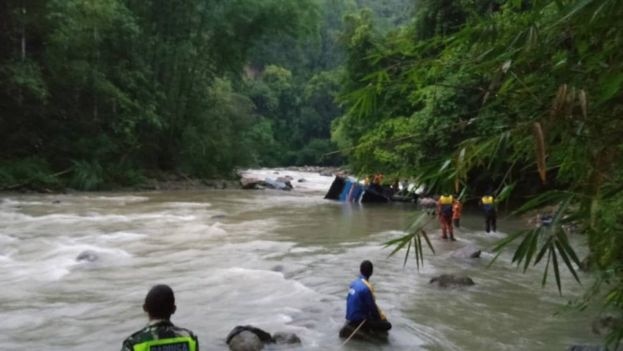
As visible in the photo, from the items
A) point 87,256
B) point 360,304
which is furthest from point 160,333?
point 87,256

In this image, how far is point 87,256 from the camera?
11273mm

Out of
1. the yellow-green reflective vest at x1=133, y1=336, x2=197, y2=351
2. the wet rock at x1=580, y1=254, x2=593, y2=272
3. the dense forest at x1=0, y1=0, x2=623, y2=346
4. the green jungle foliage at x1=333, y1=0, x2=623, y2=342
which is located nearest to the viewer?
the green jungle foliage at x1=333, y1=0, x2=623, y2=342

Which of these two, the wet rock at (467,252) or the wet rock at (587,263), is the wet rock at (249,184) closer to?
the wet rock at (467,252)

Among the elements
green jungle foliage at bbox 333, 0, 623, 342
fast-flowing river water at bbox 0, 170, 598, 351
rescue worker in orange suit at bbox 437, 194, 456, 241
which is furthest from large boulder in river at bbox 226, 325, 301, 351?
rescue worker in orange suit at bbox 437, 194, 456, 241

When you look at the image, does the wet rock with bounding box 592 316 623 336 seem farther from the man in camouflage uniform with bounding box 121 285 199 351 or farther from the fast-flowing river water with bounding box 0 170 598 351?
the man in camouflage uniform with bounding box 121 285 199 351

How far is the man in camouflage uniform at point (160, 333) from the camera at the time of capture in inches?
121

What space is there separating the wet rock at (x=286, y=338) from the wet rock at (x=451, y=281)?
10.8ft

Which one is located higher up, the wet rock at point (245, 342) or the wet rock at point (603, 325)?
the wet rock at point (603, 325)

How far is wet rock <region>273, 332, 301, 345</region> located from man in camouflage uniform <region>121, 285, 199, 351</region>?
12.4 feet

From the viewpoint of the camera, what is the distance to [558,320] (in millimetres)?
7781

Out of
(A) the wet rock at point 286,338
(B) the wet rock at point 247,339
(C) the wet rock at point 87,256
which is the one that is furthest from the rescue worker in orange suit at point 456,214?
(B) the wet rock at point 247,339

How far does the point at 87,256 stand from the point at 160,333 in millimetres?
8763

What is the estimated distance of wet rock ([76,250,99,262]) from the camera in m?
11.2

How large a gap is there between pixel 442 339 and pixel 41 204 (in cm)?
1551
